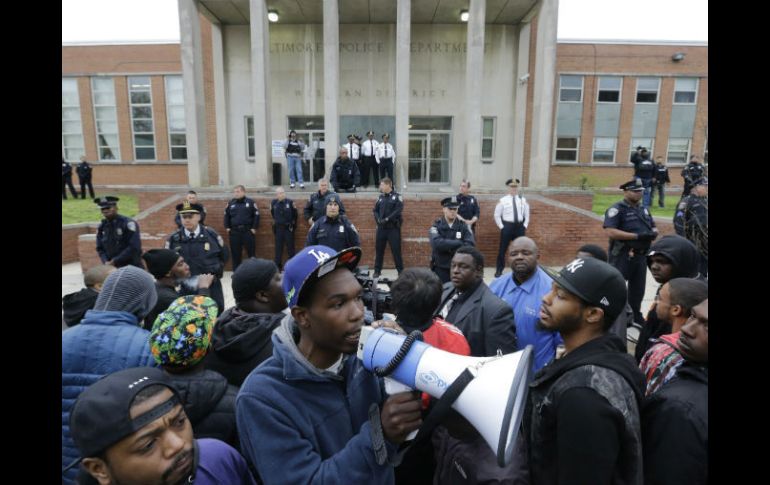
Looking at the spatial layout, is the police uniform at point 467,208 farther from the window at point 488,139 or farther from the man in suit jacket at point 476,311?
the window at point 488,139

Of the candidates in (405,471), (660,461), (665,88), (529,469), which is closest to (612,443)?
(660,461)

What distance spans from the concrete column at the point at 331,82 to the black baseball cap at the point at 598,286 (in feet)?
37.1

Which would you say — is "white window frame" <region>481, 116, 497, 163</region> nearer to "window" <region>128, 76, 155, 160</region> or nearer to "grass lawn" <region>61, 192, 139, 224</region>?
"grass lawn" <region>61, 192, 139, 224</region>

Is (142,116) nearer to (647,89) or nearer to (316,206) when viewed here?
(316,206)

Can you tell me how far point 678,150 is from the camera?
22594mm

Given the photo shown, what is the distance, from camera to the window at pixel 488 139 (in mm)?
16844

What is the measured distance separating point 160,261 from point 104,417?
2.80m

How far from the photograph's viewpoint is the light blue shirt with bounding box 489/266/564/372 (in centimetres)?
336

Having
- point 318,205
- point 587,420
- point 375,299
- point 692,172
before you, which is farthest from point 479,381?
point 692,172

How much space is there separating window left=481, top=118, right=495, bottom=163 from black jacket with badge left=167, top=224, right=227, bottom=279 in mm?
13477

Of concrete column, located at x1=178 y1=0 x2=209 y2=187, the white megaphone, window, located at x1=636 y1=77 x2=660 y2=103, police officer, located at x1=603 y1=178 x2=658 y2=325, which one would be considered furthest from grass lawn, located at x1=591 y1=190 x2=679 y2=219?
the white megaphone

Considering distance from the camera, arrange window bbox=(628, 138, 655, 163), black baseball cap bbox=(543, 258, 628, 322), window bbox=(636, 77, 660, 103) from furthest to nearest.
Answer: window bbox=(628, 138, 655, 163) < window bbox=(636, 77, 660, 103) < black baseball cap bbox=(543, 258, 628, 322)

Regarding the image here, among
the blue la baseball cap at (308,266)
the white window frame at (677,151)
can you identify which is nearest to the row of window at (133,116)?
the blue la baseball cap at (308,266)
